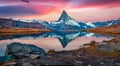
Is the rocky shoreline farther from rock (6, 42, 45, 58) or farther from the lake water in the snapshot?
the lake water

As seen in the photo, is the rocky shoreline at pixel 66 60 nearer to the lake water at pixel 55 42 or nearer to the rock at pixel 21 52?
the rock at pixel 21 52

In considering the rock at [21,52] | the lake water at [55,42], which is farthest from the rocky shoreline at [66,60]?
the lake water at [55,42]

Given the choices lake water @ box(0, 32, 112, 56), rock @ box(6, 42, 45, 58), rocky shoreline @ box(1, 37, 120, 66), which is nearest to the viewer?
rocky shoreline @ box(1, 37, 120, 66)

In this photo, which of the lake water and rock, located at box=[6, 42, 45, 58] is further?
the lake water

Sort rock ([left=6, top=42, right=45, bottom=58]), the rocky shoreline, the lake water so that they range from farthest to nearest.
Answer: the lake water → rock ([left=6, top=42, right=45, bottom=58]) → the rocky shoreline

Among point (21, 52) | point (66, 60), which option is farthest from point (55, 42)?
point (66, 60)

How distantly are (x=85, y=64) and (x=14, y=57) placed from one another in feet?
36.5

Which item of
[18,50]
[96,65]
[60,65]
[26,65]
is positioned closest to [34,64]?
[26,65]

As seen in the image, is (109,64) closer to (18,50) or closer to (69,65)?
(69,65)

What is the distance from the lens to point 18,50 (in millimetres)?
40281

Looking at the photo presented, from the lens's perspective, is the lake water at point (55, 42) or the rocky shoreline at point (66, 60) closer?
the rocky shoreline at point (66, 60)

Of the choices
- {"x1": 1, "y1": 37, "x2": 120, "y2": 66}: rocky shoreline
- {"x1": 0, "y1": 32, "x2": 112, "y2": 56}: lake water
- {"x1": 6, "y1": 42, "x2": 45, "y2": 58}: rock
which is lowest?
{"x1": 0, "y1": 32, "x2": 112, "y2": 56}: lake water

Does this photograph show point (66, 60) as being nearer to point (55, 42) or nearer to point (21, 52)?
point (21, 52)

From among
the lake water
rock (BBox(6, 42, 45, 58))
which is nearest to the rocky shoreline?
rock (BBox(6, 42, 45, 58))
